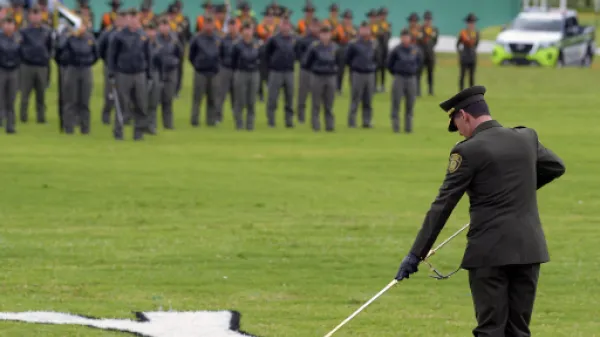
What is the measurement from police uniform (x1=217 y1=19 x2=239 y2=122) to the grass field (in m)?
1.29

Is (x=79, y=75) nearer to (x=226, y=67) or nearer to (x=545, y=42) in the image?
(x=226, y=67)

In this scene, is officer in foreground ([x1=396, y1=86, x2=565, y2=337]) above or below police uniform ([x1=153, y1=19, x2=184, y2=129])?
above

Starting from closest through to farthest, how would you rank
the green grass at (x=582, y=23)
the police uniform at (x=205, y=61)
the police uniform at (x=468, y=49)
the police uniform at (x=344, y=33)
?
1. the police uniform at (x=205, y=61)
2. the police uniform at (x=344, y=33)
3. the police uniform at (x=468, y=49)
4. the green grass at (x=582, y=23)

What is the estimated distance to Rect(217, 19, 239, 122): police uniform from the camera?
27.1 m

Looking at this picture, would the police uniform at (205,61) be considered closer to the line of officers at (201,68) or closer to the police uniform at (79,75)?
the line of officers at (201,68)

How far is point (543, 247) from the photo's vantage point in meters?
7.88

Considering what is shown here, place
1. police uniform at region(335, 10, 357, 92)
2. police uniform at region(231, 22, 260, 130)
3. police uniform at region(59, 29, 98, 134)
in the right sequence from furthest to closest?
1. police uniform at region(335, 10, 357, 92)
2. police uniform at region(231, 22, 260, 130)
3. police uniform at region(59, 29, 98, 134)

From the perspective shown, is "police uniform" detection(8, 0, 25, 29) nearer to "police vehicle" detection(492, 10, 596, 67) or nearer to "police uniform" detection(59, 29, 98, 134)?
"police uniform" detection(59, 29, 98, 134)

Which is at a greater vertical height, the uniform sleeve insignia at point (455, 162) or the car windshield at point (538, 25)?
the uniform sleeve insignia at point (455, 162)

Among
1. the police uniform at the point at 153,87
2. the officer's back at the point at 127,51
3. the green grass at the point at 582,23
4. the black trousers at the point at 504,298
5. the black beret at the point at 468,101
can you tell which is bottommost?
the green grass at the point at 582,23

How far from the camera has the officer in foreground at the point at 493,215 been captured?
7746mm

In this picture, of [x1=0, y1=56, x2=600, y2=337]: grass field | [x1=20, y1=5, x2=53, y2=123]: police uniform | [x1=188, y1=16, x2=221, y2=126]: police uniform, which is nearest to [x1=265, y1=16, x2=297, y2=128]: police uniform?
[x1=0, y1=56, x2=600, y2=337]: grass field

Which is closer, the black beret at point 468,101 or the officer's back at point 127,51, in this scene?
the black beret at point 468,101

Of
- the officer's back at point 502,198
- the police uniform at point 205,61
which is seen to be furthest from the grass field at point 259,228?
the officer's back at point 502,198
